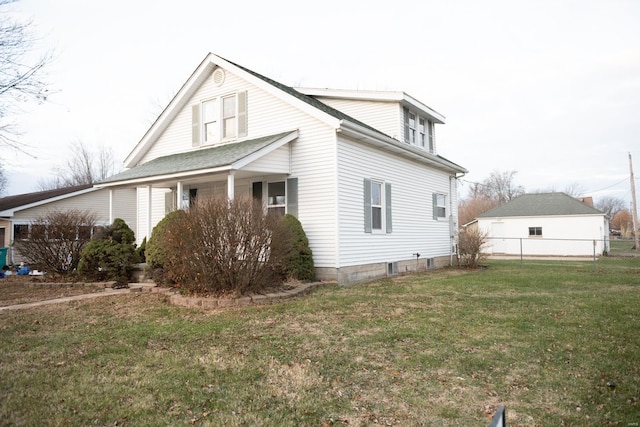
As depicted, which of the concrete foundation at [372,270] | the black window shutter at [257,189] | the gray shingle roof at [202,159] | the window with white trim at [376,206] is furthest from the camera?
the window with white trim at [376,206]

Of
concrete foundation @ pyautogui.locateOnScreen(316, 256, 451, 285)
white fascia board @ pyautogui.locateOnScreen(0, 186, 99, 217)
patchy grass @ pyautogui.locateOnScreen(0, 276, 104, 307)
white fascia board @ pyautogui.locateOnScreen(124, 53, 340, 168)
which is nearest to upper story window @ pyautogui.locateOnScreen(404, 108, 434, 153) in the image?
concrete foundation @ pyautogui.locateOnScreen(316, 256, 451, 285)

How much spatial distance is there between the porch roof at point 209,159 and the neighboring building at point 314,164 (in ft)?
0.13

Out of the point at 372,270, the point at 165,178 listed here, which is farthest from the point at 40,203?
the point at 372,270

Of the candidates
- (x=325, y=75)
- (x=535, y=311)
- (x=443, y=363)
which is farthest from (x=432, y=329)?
(x=325, y=75)

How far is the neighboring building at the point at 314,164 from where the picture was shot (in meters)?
10.8

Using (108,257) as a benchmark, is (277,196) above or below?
above

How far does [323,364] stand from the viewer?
4.50 metres

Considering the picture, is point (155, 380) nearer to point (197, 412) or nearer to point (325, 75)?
point (197, 412)

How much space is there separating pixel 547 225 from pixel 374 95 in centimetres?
1946

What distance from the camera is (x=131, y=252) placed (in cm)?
1161

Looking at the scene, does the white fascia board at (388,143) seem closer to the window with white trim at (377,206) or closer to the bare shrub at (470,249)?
the window with white trim at (377,206)

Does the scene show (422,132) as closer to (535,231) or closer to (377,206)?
(377,206)

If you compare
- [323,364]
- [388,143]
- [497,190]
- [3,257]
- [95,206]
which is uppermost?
[497,190]

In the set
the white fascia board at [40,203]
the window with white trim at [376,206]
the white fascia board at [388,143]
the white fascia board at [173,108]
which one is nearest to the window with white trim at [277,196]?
the white fascia board at [388,143]
